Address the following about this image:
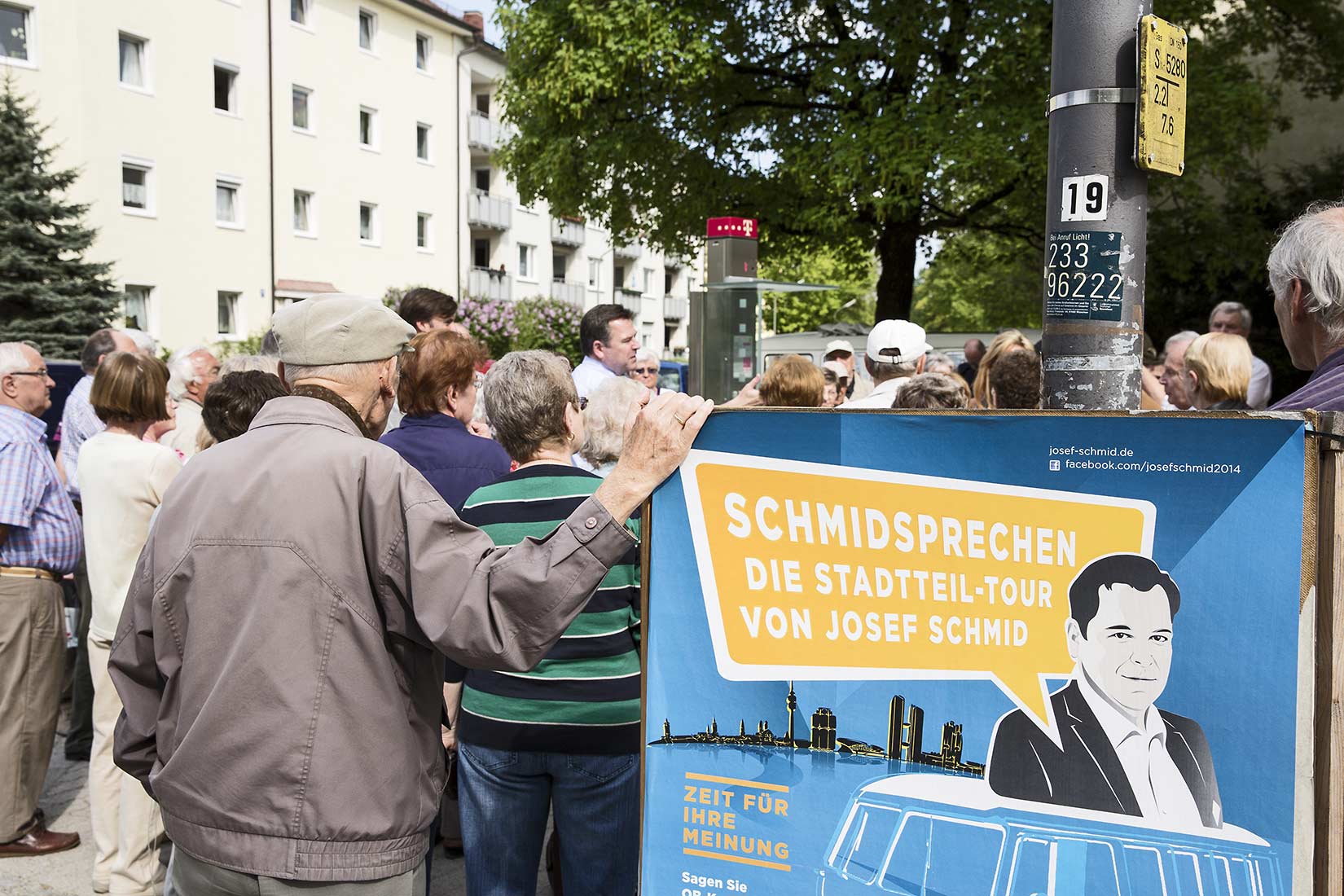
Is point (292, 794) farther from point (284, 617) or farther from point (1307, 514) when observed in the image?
point (1307, 514)

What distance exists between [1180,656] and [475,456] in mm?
2882

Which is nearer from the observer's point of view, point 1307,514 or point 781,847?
point 1307,514

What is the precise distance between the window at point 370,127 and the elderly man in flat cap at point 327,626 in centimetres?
3716

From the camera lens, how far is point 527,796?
10.1 feet

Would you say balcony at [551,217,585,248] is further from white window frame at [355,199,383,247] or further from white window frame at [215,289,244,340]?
white window frame at [215,289,244,340]

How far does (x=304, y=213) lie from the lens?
34.5 m

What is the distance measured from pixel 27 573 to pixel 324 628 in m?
3.56

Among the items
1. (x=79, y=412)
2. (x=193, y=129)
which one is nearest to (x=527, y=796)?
(x=79, y=412)

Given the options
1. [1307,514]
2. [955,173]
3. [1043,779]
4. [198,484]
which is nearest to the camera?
[1307,514]

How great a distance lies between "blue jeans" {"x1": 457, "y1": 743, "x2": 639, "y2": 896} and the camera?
3027 mm

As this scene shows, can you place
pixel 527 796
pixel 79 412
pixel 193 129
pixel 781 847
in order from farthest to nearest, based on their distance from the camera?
pixel 193 129 → pixel 79 412 → pixel 527 796 → pixel 781 847

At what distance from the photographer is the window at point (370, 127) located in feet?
121

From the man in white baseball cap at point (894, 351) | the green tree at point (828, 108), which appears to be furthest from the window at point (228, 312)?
the man in white baseball cap at point (894, 351)

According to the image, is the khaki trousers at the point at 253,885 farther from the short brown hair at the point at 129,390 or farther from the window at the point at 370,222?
Result: the window at the point at 370,222
